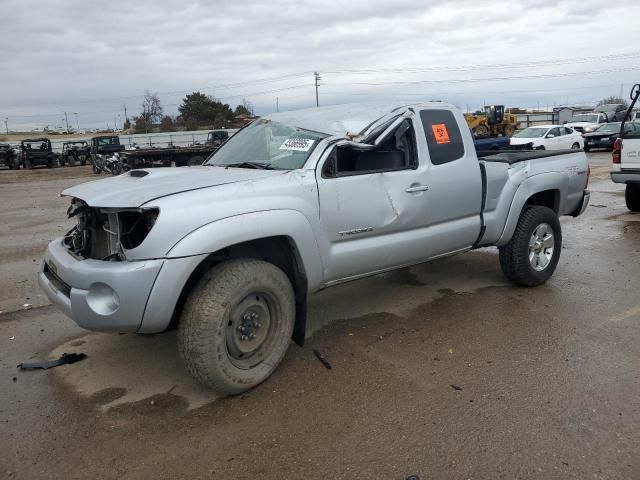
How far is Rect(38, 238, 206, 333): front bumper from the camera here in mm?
3049

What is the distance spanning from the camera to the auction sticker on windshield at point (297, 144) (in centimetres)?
401

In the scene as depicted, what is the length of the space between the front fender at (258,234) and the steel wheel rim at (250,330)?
14.9 inches

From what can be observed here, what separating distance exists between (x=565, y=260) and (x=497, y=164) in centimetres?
223

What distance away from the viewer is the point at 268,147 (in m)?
4.34

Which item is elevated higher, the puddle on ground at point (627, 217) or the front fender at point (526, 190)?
the front fender at point (526, 190)

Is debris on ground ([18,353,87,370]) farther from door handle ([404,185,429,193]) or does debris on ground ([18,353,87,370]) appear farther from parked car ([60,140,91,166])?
parked car ([60,140,91,166])

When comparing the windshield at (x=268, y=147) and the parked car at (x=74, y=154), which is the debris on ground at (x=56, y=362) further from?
the parked car at (x=74, y=154)

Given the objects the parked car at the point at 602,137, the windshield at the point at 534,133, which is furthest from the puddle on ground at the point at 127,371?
the parked car at the point at 602,137

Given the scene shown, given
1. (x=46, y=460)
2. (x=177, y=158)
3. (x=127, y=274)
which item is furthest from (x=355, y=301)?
(x=177, y=158)

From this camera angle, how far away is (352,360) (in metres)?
4.00

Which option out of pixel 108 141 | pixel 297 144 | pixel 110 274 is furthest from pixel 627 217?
pixel 108 141

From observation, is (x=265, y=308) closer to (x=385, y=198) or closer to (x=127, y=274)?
(x=127, y=274)

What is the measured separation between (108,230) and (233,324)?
99cm

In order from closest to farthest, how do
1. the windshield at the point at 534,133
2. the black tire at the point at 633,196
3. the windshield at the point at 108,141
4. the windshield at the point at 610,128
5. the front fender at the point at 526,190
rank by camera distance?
the front fender at the point at 526,190
the black tire at the point at 633,196
the windshield at the point at 534,133
the windshield at the point at 610,128
the windshield at the point at 108,141
